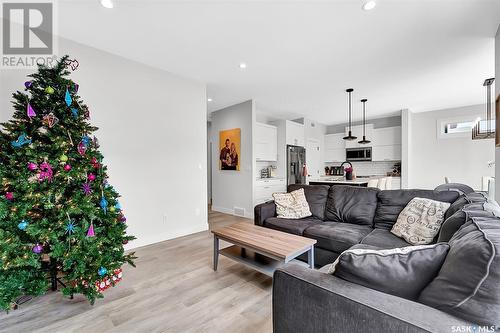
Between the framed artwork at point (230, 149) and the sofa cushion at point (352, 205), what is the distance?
2.53 m

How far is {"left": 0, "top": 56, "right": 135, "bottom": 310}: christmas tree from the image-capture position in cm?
166

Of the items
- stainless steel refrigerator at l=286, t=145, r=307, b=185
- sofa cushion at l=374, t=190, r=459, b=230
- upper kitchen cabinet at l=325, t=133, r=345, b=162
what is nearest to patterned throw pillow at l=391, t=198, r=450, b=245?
sofa cushion at l=374, t=190, r=459, b=230

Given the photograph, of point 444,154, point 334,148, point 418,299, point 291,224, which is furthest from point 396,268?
point 334,148

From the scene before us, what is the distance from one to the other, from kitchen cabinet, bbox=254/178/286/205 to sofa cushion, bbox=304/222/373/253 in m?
2.35

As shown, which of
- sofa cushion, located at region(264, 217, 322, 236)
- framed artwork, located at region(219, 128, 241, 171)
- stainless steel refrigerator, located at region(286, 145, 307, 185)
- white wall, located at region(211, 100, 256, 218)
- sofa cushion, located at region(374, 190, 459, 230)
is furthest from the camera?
stainless steel refrigerator, located at region(286, 145, 307, 185)

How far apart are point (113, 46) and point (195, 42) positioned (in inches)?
42.7

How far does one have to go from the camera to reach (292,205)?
10.5ft

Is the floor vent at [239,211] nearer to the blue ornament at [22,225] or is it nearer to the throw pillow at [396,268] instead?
the blue ornament at [22,225]

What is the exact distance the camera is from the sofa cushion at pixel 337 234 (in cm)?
228

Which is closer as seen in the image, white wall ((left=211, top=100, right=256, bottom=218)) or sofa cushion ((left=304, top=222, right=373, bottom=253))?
sofa cushion ((left=304, top=222, right=373, bottom=253))

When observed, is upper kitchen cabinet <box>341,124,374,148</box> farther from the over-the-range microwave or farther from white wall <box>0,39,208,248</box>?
white wall <box>0,39,208,248</box>

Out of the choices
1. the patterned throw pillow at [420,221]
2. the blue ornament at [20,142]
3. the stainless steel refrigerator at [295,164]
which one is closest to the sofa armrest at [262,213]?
the patterned throw pillow at [420,221]

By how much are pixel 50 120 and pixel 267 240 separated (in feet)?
7.13

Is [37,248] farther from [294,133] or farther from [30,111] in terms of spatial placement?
[294,133]
